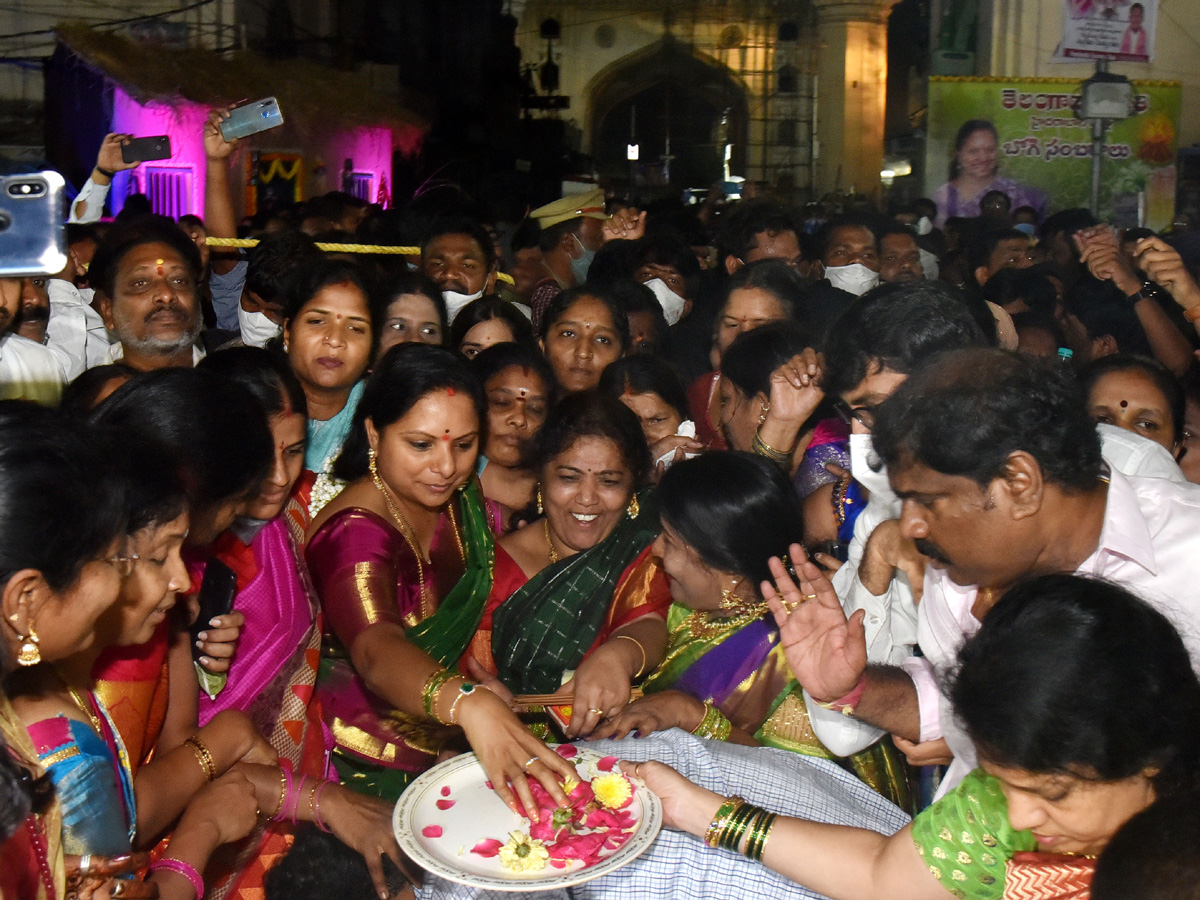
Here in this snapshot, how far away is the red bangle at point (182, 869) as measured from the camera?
72.5 inches

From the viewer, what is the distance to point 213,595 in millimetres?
2252

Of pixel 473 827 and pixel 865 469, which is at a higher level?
pixel 865 469

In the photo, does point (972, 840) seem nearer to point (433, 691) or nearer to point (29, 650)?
point (433, 691)

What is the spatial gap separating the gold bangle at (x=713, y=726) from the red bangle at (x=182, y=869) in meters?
1.02

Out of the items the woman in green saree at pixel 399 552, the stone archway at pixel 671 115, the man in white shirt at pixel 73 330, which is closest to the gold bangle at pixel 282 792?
the woman in green saree at pixel 399 552

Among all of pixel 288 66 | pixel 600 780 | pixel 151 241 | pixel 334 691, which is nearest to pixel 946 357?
pixel 600 780

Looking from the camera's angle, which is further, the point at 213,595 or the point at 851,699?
the point at 213,595

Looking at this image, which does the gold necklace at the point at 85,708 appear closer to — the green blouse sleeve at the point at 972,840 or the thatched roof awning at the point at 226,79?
the green blouse sleeve at the point at 972,840

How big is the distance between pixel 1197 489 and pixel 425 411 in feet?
5.18

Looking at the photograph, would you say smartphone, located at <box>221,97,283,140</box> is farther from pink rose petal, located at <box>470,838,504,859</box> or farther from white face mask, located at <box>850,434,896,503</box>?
pink rose petal, located at <box>470,838,504,859</box>

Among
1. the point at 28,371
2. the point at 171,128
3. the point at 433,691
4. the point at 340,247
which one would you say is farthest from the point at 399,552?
the point at 171,128

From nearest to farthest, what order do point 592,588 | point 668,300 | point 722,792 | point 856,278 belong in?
point 722,792 → point 592,588 → point 668,300 → point 856,278

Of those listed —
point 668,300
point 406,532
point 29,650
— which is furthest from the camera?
point 668,300

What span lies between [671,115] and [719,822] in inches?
986
